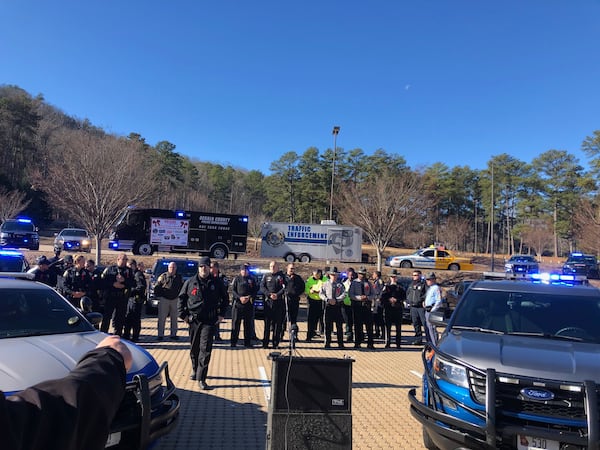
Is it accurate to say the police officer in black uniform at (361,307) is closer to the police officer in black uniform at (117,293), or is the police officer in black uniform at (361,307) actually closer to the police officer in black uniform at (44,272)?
the police officer in black uniform at (117,293)

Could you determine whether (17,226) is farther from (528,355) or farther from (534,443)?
(534,443)

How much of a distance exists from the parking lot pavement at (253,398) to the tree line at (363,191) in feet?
66.2

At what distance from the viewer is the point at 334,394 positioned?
3.48m

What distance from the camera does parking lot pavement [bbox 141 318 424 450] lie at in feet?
15.9

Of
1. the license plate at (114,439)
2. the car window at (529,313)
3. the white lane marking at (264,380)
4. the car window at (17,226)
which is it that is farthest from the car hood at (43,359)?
the car window at (17,226)

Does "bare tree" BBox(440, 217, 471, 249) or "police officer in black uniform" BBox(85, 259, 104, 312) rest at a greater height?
"bare tree" BBox(440, 217, 471, 249)

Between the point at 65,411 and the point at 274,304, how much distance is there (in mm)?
8947

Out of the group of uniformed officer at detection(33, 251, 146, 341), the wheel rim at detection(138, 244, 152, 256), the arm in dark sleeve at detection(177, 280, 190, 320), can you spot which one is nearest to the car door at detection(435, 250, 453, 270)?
the wheel rim at detection(138, 244, 152, 256)

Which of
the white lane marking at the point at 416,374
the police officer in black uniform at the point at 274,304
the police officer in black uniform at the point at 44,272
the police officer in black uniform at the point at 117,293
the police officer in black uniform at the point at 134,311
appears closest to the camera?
the white lane marking at the point at 416,374

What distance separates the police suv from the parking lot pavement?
864 mm

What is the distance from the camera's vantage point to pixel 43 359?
3.60 meters

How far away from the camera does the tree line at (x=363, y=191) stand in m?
32.5

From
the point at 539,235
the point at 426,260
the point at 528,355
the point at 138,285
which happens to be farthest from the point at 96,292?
the point at 539,235

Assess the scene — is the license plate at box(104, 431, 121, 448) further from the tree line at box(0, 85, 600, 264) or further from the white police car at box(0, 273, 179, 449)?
the tree line at box(0, 85, 600, 264)
